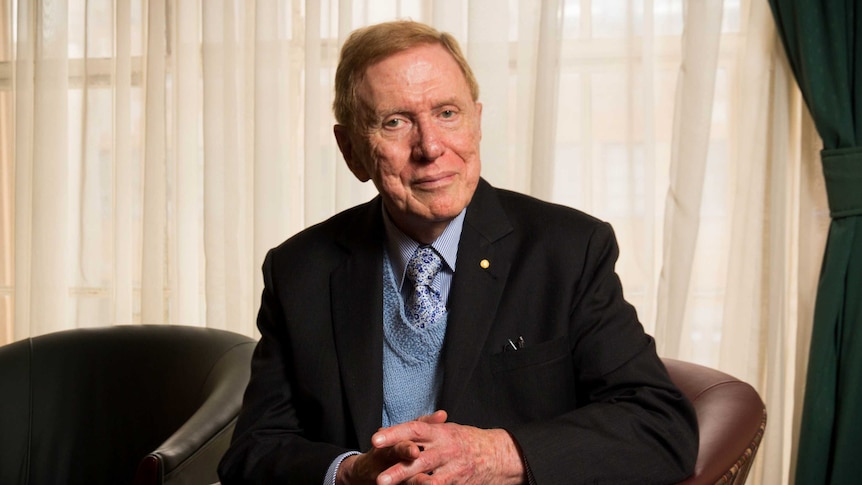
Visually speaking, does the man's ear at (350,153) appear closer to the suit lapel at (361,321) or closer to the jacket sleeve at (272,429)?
the suit lapel at (361,321)

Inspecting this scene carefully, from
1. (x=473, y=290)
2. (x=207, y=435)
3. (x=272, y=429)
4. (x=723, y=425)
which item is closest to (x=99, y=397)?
(x=207, y=435)

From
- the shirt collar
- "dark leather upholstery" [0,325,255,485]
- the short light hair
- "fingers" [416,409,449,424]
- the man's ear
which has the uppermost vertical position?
the short light hair

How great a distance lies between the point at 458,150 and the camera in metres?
2.00

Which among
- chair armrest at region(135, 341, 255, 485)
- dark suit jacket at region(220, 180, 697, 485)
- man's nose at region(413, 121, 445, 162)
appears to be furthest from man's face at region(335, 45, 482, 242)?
chair armrest at region(135, 341, 255, 485)

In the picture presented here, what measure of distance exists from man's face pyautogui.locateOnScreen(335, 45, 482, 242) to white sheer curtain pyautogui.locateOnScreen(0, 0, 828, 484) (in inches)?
50.5

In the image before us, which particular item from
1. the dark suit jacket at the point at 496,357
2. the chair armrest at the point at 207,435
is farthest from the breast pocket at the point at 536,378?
the chair armrest at the point at 207,435

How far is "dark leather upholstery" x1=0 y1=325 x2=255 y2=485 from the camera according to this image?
2.76 m

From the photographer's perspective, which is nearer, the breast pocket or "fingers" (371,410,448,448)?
"fingers" (371,410,448,448)

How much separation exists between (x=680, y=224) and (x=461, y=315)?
146cm

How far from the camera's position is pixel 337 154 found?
3.49 meters

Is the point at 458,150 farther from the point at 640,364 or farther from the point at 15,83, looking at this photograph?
the point at 15,83

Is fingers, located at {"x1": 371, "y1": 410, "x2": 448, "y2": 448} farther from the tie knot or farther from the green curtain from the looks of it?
the green curtain

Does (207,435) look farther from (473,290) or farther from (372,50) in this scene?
(372,50)

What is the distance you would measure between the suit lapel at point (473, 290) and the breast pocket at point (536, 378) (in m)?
0.07
